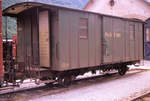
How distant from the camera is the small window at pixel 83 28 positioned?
351 inches

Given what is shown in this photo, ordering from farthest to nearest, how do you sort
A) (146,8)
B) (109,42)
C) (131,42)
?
(146,8), (131,42), (109,42)

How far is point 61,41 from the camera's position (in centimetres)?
795

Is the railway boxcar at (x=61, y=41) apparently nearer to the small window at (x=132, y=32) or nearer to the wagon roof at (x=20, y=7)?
the wagon roof at (x=20, y=7)

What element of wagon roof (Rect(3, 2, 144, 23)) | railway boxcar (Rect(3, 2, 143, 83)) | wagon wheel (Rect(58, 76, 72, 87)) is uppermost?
wagon roof (Rect(3, 2, 144, 23))

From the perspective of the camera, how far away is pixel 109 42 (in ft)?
34.1

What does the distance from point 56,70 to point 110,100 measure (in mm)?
Answer: 2485

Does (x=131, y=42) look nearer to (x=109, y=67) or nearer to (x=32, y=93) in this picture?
(x=109, y=67)

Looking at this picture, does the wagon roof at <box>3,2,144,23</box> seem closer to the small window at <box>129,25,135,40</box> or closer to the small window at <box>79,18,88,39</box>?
the small window at <box>79,18,88,39</box>

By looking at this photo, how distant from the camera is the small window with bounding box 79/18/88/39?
29.3 ft

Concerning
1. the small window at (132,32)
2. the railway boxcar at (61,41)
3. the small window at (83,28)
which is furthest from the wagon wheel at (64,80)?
the small window at (132,32)

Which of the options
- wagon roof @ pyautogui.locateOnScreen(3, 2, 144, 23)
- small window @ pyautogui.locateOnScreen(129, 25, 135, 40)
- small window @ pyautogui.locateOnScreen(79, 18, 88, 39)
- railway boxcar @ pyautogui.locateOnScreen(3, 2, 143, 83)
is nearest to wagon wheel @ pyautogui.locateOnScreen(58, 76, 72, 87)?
railway boxcar @ pyautogui.locateOnScreen(3, 2, 143, 83)

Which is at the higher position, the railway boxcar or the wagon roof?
the wagon roof

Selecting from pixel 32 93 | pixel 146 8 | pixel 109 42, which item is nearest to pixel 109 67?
pixel 109 42

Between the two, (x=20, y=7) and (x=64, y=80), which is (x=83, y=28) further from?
(x=20, y=7)
